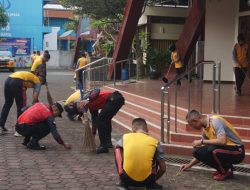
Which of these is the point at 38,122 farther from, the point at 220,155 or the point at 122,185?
the point at 220,155

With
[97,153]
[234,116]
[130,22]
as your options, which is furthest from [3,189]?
[130,22]

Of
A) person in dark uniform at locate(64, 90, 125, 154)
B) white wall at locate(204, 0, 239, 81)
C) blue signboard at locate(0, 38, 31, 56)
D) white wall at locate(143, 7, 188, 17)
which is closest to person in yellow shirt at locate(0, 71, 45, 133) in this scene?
person in dark uniform at locate(64, 90, 125, 154)

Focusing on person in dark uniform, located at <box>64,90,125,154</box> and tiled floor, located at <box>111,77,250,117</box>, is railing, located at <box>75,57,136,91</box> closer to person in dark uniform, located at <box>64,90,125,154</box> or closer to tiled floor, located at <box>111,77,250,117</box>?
tiled floor, located at <box>111,77,250,117</box>

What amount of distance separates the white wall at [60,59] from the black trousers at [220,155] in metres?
40.0

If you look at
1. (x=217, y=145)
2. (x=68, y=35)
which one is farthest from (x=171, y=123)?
(x=68, y=35)

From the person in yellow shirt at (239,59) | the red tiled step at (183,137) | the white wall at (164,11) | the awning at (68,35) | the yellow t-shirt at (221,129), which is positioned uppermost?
the white wall at (164,11)

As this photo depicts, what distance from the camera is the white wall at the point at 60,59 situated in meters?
45.7

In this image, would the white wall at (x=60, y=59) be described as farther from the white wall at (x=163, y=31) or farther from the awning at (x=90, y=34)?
the white wall at (x=163, y=31)

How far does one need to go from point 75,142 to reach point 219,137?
3516 mm

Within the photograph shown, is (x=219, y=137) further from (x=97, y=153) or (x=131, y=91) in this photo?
(x=131, y=91)

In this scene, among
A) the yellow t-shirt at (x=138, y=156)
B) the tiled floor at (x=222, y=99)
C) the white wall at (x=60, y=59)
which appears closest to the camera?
the yellow t-shirt at (x=138, y=156)

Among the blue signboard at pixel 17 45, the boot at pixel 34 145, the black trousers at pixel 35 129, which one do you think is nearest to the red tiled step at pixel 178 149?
the black trousers at pixel 35 129

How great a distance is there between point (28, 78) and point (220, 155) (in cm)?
451

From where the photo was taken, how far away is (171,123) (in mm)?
9156
